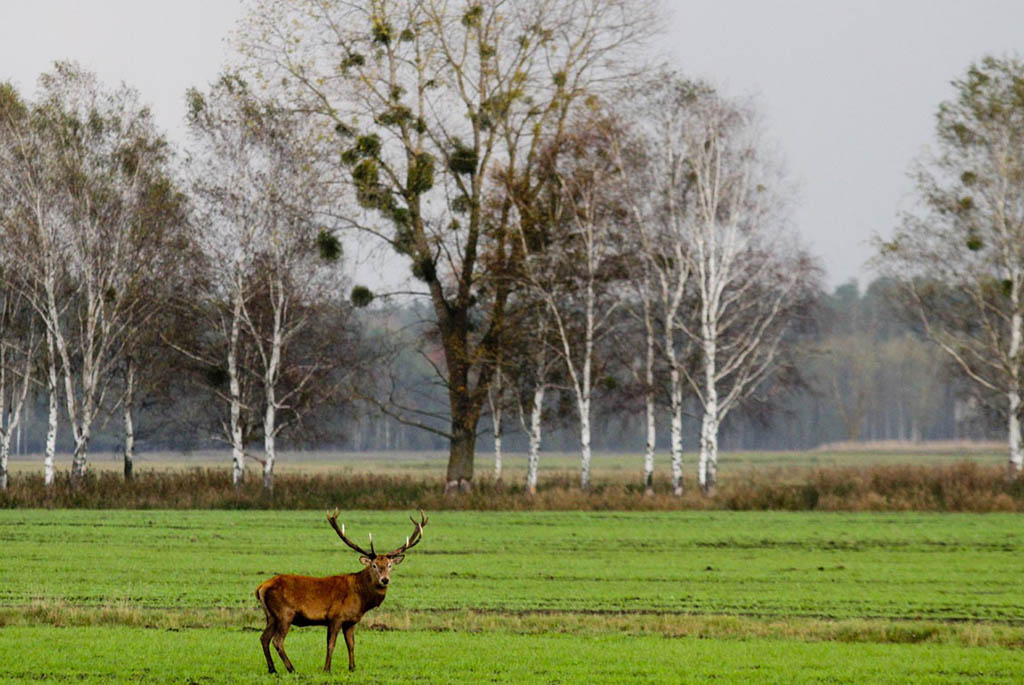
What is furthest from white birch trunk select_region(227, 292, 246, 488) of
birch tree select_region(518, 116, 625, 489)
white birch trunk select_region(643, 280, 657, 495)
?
white birch trunk select_region(643, 280, 657, 495)

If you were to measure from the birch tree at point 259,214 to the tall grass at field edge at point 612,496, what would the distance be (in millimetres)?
5808

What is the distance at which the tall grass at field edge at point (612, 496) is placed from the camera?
1861 inches

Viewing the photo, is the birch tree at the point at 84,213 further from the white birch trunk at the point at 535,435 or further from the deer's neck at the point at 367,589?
the deer's neck at the point at 367,589

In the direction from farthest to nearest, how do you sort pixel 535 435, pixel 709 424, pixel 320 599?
pixel 535 435 → pixel 709 424 → pixel 320 599

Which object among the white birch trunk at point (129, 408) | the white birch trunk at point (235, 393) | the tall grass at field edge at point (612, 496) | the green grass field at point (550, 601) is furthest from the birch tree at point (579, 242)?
the white birch trunk at point (129, 408)

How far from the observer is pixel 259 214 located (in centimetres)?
5653

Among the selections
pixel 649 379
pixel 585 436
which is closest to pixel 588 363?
pixel 585 436

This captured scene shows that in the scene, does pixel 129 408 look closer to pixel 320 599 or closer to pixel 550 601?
pixel 550 601

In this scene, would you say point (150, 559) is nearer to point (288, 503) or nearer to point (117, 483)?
point (288, 503)

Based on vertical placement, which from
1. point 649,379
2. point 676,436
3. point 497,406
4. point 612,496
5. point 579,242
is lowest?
point 612,496

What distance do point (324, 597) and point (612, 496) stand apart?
35165mm

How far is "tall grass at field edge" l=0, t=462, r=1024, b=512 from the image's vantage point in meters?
47.3

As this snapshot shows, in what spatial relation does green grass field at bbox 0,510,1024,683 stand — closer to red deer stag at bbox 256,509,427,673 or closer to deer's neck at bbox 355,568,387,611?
red deer stag at bbox 256,509,427,673

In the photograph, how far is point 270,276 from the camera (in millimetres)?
55906
